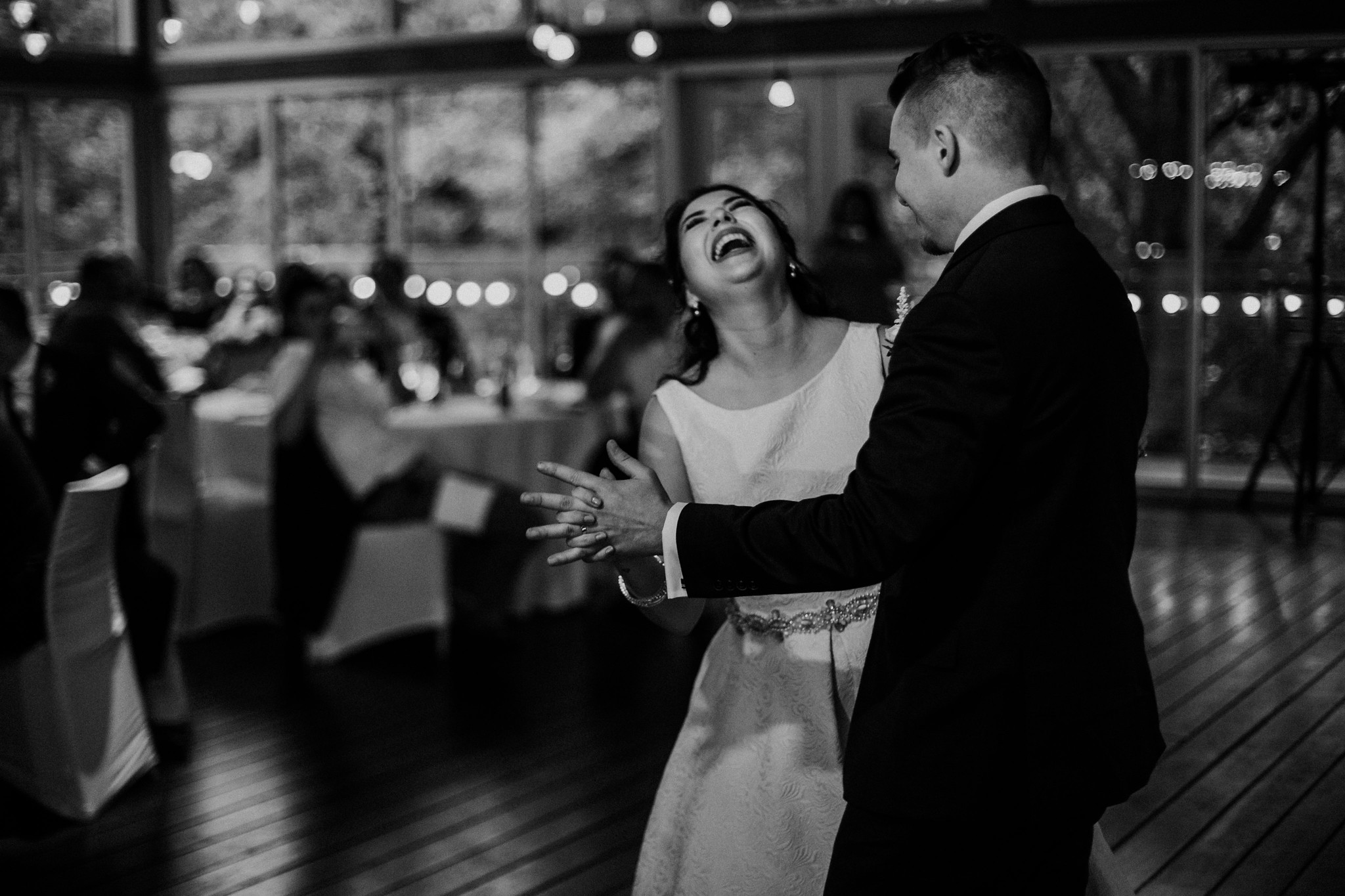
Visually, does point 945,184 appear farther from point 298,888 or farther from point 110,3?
point 110,3

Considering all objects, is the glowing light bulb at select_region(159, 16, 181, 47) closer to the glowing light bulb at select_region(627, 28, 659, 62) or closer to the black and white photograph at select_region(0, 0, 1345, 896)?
the black and white photograph at select_region(0, 0, 1345, 896)

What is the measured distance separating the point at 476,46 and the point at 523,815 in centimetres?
800

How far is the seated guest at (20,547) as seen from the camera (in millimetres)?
3756

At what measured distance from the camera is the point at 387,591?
577 cm

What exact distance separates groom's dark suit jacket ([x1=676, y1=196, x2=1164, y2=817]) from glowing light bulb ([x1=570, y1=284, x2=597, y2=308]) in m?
8.47

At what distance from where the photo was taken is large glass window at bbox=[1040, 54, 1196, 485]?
29.9 feet

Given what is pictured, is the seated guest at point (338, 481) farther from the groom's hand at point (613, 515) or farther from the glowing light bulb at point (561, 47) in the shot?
the groom's hand at point (613, 515)

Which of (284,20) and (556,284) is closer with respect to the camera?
(556,284)

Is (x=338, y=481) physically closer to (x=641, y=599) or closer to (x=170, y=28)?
(x=170, y=28)

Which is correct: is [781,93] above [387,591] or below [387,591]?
above

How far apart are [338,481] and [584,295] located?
15.8 ft

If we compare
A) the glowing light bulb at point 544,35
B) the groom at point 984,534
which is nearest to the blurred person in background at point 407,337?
the glowing light bulb at point 544,35

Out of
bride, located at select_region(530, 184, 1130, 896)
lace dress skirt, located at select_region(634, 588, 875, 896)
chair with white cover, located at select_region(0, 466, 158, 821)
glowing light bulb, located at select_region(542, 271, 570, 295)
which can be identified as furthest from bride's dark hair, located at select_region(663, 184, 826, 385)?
glowing light bulb, located at select_region(542, 271, 570, 295)

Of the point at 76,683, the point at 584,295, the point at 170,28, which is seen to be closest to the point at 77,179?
the point at 584,295
